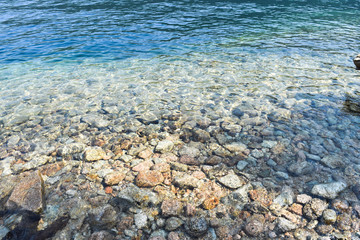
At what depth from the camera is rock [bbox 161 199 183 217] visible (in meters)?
3.82

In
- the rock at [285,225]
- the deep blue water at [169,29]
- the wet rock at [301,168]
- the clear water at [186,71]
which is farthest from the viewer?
the deep blue water at [169,29]

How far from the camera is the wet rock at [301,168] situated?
4.64 metres

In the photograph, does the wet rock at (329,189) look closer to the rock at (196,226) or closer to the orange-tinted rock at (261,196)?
the orange-tinted rock at (261,196)

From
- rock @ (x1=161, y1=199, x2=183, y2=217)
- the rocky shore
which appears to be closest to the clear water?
the rocky shore

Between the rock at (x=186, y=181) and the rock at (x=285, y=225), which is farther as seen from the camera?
the rock at (x=186, y=181)

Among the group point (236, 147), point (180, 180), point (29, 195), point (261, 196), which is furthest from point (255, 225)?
point (29, 195)

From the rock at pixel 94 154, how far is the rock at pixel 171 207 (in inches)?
79.5

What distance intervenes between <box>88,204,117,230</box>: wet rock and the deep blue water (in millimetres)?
8975

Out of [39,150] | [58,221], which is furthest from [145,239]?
[39,150]

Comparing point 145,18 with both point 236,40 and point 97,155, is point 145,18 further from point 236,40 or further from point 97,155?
point 97,155

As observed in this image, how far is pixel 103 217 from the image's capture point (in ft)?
12.4

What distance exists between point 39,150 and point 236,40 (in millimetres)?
11883

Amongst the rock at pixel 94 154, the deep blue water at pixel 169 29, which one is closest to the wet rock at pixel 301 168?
the rock at pixel 94 154

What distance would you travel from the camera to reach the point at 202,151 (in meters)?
5.36
